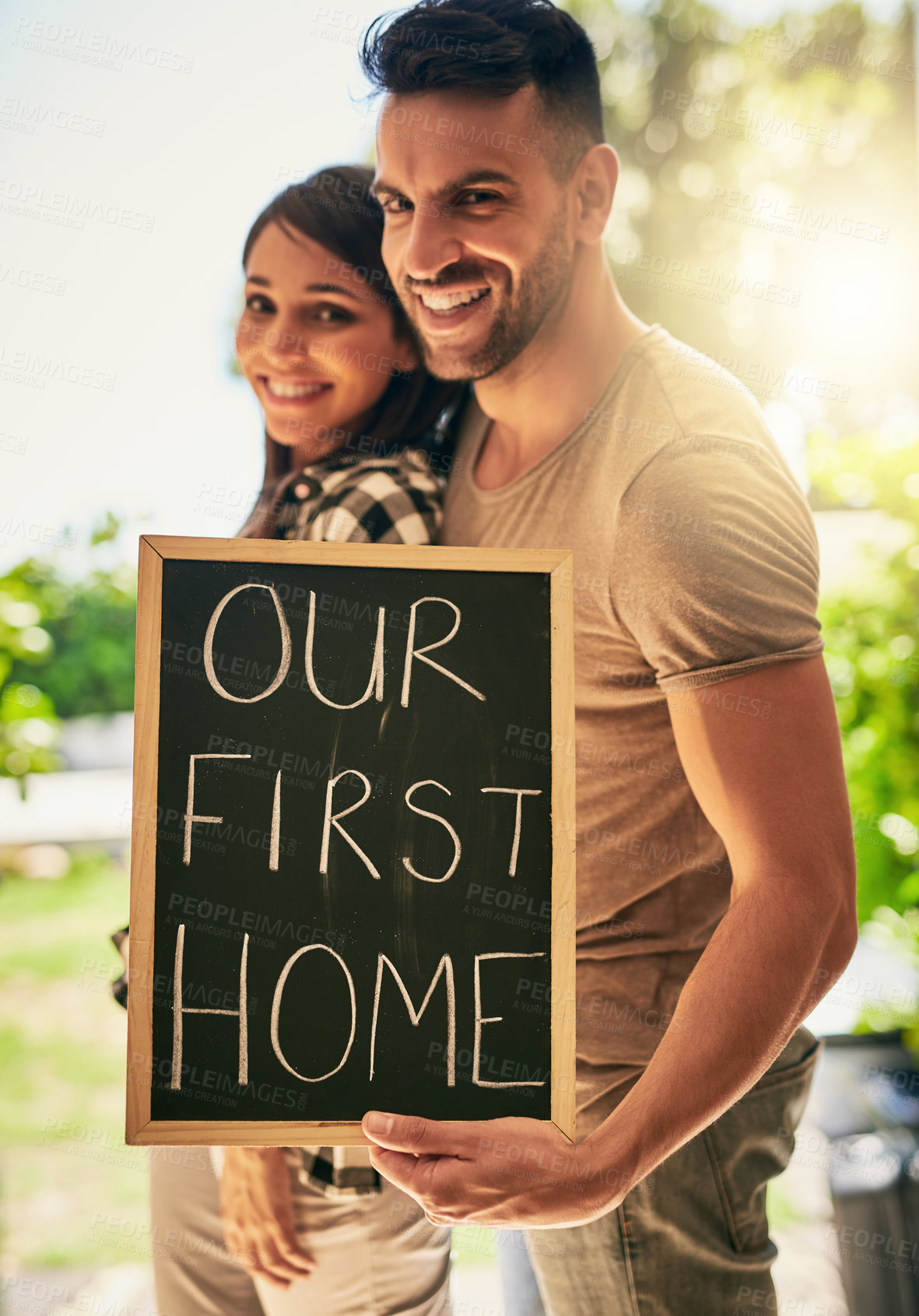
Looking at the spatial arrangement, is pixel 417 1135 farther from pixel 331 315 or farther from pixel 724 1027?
pixel 331 315

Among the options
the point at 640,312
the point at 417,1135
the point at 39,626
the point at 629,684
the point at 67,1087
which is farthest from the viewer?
the point at 67,1087

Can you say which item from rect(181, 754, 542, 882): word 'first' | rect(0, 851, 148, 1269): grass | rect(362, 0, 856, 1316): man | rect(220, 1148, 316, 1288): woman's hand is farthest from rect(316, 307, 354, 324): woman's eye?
rect(0, 851, 148, 1269): grass

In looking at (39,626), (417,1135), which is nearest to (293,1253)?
(417,1135)

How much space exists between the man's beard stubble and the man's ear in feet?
0.11

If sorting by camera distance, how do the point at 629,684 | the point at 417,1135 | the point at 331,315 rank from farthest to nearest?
the point at 331,315 < the point at 629,684 < the point at 417,1135

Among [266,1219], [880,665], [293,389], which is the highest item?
[293,389]

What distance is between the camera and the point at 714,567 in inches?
33.0

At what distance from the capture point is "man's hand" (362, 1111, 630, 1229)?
775 mm

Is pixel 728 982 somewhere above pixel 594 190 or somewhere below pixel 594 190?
below

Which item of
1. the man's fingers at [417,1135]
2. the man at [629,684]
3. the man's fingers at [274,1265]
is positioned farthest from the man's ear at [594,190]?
the man's fingers at [274,1265]

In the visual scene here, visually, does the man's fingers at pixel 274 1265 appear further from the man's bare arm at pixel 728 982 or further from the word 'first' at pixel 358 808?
the word 'first' at pixel 358 808

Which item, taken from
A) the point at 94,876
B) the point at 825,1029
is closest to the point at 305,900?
the point at 825,1029

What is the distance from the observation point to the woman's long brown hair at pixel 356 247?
3.88 ft

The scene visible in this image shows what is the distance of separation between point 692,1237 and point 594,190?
1284 mm
